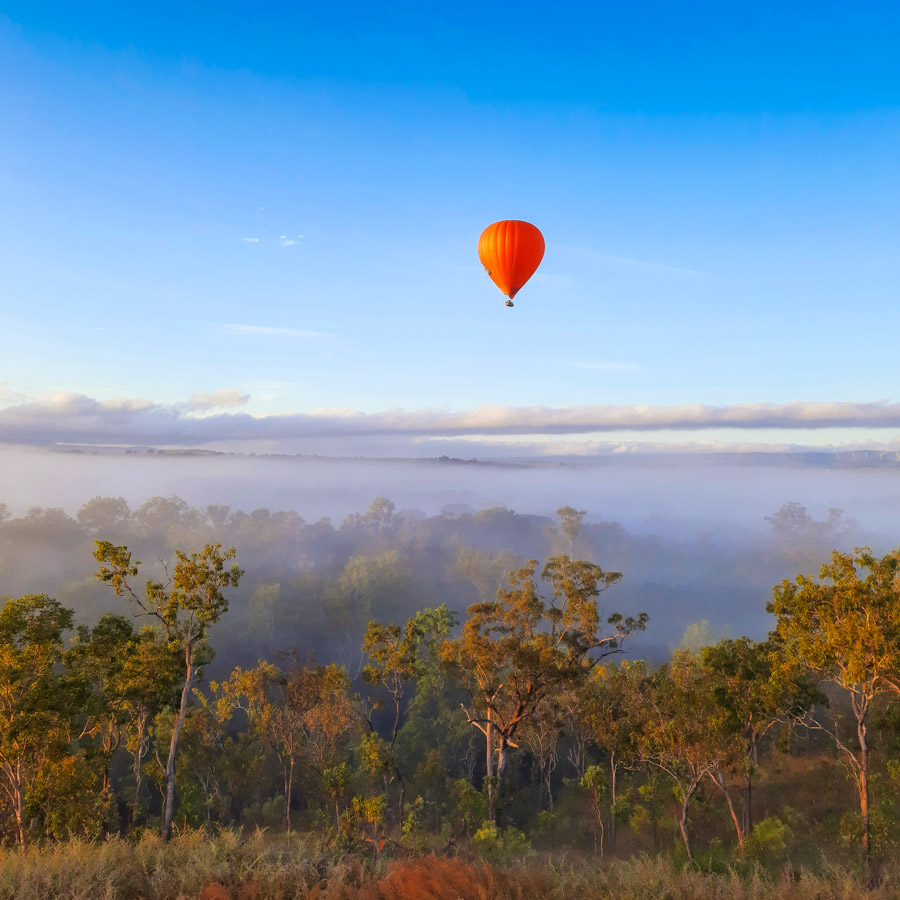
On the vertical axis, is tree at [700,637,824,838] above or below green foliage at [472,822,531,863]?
above

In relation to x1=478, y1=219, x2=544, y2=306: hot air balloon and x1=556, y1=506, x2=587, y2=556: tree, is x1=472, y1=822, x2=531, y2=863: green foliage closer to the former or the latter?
x1=478, y1=219, x2=544, y2=306: hot air balloon

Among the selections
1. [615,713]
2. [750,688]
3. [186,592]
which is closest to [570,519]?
[615,713]

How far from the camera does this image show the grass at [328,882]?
9.74 metres

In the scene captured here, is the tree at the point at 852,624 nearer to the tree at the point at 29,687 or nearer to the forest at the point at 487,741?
the forest at the point at 487,741

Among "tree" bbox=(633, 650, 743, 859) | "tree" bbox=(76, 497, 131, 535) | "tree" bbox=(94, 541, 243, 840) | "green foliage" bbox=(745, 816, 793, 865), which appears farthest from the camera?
"tree" bbox=(76, 497, 131, 535)

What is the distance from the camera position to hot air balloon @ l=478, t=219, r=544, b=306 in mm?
27500

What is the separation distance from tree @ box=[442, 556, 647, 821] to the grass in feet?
46.0

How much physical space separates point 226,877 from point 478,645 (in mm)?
16115

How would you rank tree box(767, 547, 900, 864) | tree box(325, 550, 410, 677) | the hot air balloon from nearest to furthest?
tree box(767, 547, 900, 864)
the hot air balloon
tree box(325, 550, 410, 677)

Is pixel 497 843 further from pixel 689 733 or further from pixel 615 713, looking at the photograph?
pixel 615 713

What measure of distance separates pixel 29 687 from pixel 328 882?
36.5ft

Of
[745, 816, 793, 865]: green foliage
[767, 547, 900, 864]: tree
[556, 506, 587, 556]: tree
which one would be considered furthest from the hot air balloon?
[556, 506, 587, 556]: tree

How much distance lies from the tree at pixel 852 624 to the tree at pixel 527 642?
857 centimetres

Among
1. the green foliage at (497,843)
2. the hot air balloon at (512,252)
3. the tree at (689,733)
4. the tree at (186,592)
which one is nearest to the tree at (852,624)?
the tree at (689,733)
